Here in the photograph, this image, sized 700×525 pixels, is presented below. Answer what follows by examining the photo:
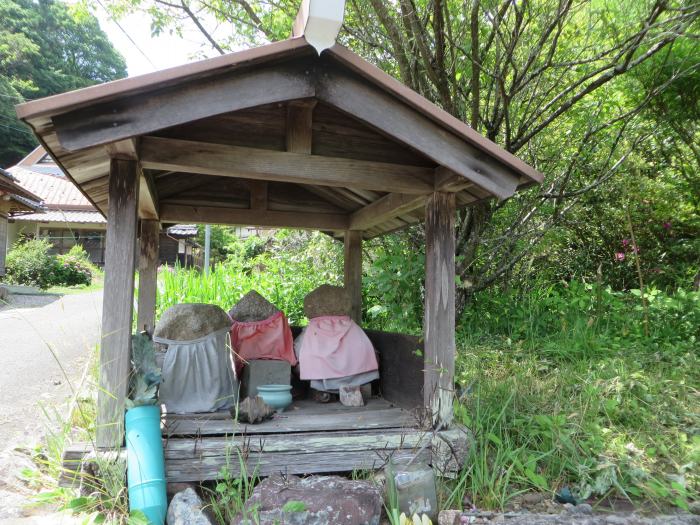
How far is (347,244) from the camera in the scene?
539 centimetres

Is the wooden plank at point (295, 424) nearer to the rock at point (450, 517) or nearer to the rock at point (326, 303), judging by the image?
the rock at point (450, 517)

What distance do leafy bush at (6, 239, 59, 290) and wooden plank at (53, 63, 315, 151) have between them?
1647 centimetres

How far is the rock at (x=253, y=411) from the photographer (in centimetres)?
345

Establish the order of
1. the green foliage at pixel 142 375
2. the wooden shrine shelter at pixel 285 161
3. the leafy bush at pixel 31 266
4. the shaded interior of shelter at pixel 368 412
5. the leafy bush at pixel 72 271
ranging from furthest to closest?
the leafy bush at pixel 72 271 → the leafy bush at pixel 31 266 → the shaded interior of shelter at pixel 368 412 → the green foliage at pixel 142 375 → the wooden shrine shelter at pixel 285 161

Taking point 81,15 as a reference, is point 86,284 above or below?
below

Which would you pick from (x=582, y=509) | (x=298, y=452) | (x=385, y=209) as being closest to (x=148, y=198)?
(x=385, y=209)

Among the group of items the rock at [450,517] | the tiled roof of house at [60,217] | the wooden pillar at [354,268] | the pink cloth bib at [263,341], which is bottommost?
the rock at [450,517]

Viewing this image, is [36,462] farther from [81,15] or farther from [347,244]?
[81,15]

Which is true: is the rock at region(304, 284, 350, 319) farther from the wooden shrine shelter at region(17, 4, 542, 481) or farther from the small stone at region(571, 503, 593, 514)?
the small stone at region(571, 503, 593, 514)

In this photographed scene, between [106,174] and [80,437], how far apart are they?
73.4 inches

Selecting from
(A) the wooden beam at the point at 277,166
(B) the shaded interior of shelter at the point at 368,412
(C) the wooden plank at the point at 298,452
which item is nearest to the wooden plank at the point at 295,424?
(B) the shaded interior of shelter at the point at 368,412

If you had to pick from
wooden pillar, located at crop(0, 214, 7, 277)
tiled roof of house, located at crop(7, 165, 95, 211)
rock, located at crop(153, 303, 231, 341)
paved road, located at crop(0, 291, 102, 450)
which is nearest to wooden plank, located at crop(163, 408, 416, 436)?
rock, located at crop(153, 303, 231, 341)

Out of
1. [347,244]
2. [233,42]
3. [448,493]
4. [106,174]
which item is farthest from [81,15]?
[448,493]

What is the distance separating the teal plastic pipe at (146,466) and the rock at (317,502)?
0.45m
